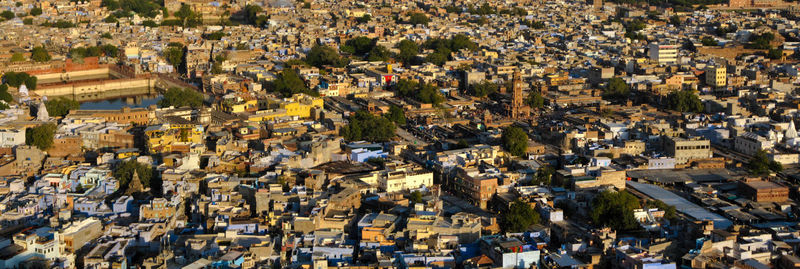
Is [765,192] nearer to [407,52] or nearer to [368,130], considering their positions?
[368,130]

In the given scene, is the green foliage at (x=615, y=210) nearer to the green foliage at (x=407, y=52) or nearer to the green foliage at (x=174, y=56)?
the green foliage at (x=407, y=52)

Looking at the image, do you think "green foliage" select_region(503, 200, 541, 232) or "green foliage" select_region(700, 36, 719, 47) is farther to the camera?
"green foliage" select_region(700, 36, 719, 47)

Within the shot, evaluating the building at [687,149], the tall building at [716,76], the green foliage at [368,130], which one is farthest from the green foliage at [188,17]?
the building at [687,149]

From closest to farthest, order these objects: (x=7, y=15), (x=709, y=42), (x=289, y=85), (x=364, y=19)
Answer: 1. (x=289, y=85)
2. (x=709, y=42)
3. (x=364, y=19)
4. (x=7, y=15)

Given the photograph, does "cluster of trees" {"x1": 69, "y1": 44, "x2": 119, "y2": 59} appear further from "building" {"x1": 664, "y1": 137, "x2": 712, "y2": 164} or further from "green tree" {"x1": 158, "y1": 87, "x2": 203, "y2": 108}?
"building" {"x1": 664, "y1": 137, "x2": 712, "y2": 164}

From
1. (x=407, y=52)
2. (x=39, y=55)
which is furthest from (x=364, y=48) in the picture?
(x=39, y=55)

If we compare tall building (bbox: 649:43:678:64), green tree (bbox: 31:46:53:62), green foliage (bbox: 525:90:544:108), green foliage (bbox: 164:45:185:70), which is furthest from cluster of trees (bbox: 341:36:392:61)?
green tree (bbox: 31:46:53:62)
